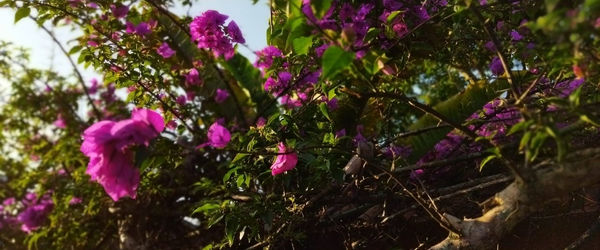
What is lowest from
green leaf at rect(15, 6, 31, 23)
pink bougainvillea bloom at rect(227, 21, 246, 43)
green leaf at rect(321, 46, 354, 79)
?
green leaf at rect(321, 46, 354, 79)

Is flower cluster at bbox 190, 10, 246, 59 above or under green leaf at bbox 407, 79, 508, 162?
above

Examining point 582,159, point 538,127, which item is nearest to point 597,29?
point 538,127

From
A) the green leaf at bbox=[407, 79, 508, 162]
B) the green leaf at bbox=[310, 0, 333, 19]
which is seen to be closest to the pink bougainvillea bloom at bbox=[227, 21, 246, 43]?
the green leaf at bbox=[407, 79, 508, 162]

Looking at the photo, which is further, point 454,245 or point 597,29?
point 454,245

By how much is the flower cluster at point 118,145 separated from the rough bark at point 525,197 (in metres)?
0.93

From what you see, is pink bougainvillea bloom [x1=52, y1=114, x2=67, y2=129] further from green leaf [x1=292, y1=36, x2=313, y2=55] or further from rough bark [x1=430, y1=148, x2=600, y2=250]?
rough bark [x1=430, y1=148, x2=600, y2=250]

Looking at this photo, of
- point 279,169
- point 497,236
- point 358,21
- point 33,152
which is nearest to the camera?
point 497,236

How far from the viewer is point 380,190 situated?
2.31 meters

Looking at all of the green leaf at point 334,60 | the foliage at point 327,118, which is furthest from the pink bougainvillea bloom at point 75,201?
the green leaf at point 334,60

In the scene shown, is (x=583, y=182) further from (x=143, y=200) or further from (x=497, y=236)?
(x=143, y=200)

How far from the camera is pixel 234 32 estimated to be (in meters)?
2.21

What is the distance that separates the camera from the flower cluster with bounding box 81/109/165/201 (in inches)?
42.8

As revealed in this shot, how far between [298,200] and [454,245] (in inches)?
34.4

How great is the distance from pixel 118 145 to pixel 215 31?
123 cm
